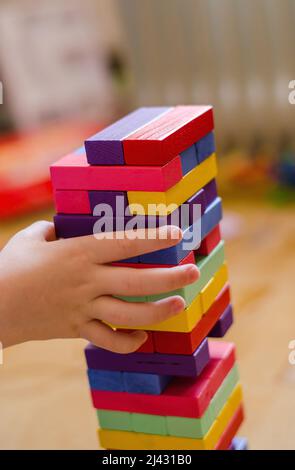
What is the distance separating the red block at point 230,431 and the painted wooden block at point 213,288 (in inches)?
6.4

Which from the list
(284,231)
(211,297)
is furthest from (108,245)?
(284,231)

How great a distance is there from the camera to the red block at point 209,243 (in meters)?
0.83

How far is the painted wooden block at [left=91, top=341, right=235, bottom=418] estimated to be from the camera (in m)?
0.82

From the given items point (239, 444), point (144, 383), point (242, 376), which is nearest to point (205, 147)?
point (144, 383)

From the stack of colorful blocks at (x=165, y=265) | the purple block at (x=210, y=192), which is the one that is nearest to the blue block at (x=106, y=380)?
the stack of colorful blocks at (x=165, y=265)

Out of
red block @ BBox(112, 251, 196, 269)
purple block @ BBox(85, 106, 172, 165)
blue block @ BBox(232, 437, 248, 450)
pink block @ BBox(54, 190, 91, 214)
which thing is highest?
purple block @ BBox(85, 106, 172, 165)

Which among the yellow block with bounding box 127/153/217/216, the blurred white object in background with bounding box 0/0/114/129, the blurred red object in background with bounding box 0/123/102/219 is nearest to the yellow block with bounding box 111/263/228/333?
the yellow block with bounding box 127/153/217/216

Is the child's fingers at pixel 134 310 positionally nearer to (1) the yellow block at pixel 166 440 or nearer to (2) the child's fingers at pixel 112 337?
(2) the child's fingers at pixel 112 337

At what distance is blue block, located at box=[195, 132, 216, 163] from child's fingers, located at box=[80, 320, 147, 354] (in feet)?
0.66

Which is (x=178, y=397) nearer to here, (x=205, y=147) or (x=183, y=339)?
(x=183, y=339)

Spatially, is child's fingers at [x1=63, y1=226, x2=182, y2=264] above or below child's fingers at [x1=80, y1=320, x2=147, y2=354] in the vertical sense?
above

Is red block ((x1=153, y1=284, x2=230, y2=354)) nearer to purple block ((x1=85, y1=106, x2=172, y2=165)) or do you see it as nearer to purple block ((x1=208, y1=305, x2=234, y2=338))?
purple block ((x1=208, y1=305, x2=234, y2=338))

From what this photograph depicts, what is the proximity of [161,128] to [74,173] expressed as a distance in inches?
3.9

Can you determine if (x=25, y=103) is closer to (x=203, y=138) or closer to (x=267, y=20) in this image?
(x=267, y=20)
